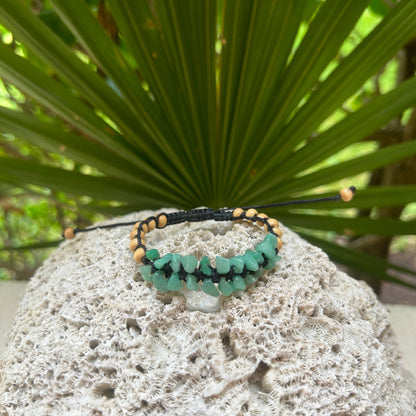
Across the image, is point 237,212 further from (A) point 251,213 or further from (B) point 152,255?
(B) point 152,255

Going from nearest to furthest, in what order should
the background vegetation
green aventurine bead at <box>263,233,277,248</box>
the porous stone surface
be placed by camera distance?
the porous stone surface, green aventurine bead at <box>263,233,277,248</box>, the background vegetation

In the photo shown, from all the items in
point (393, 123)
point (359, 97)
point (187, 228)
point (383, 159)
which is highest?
point (359, 97)

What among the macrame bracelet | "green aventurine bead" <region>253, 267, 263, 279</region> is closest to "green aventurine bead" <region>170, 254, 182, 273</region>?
the macrame bracelet

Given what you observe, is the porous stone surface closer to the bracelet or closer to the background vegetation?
the bracelet

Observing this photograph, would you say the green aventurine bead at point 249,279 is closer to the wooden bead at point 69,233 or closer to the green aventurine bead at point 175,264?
the green aventurine bead at point 175,264

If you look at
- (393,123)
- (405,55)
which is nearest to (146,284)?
(393,123)

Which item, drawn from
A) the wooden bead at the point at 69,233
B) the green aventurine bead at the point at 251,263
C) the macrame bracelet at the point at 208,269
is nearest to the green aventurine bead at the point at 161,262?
the macrame bracelet at the point at 208,269

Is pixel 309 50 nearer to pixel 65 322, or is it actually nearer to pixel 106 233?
pixel 106 233
